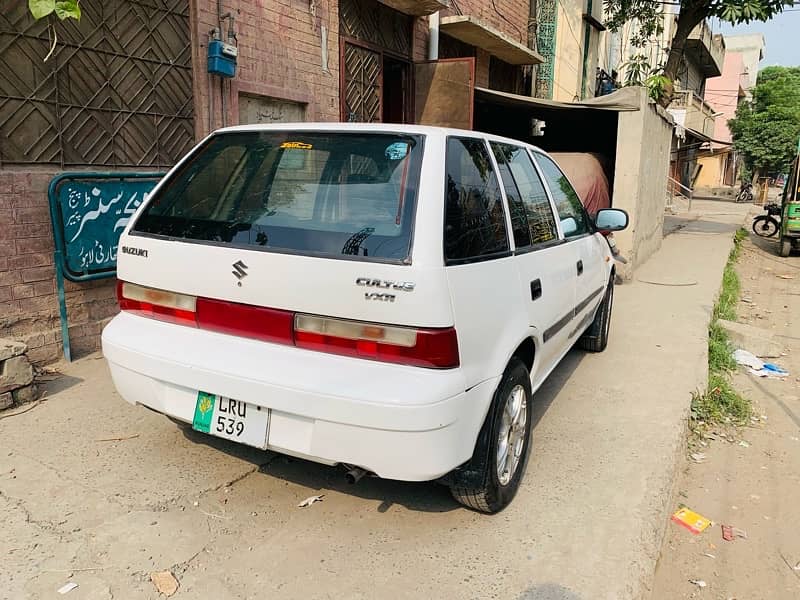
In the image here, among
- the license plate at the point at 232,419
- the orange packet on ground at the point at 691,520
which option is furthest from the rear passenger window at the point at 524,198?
the orange packet on ground at the point at 691,520

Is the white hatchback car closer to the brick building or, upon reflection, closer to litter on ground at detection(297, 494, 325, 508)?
litter on ground at detection(297, 494, 325, 508)

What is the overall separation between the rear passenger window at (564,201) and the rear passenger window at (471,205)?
1040 millimetres

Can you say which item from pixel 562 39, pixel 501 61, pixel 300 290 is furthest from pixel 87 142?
pixel 562 39

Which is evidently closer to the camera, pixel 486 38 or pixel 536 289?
pixel 536 289

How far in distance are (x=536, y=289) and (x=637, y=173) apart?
6379mm

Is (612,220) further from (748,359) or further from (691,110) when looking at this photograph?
(691,110)

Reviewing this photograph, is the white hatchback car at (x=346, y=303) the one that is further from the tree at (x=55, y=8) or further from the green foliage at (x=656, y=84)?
the green foliage at (x=656, y=84)

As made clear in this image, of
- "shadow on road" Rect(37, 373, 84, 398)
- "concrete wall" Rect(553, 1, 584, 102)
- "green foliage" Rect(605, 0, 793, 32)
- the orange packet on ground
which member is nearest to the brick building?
"shadow on road" Rect(37, 373, 84, 398)

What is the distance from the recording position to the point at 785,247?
46.8ft

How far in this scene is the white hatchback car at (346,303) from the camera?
2.46 metres

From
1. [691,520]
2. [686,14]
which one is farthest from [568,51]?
[691,520]

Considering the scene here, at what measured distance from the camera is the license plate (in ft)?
8.66

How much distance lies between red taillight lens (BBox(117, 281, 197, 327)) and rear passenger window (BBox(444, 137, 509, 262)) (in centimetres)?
117

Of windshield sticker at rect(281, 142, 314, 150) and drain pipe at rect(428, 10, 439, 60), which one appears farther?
drain pipe at rect(428, 10, 439, 60)
